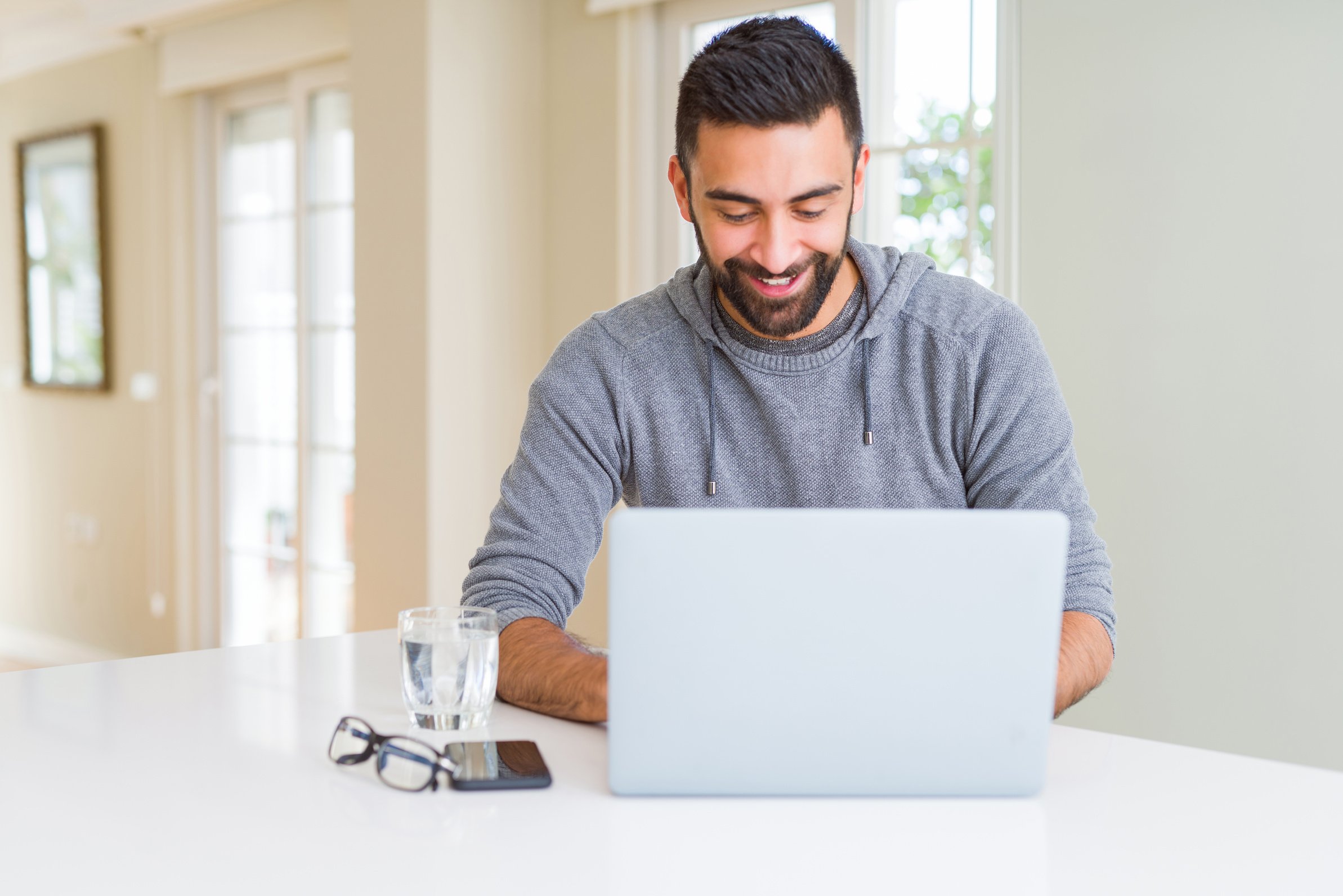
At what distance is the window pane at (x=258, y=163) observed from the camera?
395 centimetres

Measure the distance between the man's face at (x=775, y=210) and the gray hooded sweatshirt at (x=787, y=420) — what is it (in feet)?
0.24

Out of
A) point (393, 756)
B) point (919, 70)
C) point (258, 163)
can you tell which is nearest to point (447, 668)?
point (393, 756)

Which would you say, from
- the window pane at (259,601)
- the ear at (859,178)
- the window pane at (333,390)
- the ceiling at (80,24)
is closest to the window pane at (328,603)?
the window pane at (259,601)

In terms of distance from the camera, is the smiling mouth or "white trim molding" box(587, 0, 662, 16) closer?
the smiling mouth

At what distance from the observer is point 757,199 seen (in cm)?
136

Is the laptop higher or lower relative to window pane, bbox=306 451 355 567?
higher

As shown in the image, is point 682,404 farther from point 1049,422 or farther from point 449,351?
point 449,351

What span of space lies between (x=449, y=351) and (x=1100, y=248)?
159 centimetres

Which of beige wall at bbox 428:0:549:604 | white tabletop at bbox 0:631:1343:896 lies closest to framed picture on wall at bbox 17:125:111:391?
beige wall at bbox 428:0:549:604

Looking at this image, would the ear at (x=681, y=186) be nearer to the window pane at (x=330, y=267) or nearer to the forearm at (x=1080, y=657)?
the forearm at (x=1080, y=657)

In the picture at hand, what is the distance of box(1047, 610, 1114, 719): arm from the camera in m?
1.14

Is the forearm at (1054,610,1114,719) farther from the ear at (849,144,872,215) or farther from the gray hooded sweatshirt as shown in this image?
the ear at (849,144,872,215)

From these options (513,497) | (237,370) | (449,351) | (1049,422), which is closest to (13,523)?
(237,370)

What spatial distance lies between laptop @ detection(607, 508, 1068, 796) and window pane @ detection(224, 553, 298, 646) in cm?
336
